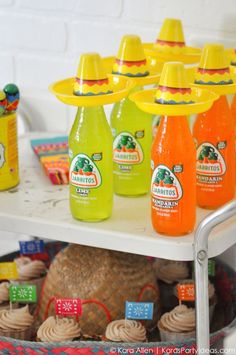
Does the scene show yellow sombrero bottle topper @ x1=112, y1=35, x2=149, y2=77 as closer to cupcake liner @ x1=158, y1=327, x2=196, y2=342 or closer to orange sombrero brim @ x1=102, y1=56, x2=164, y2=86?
orange sombrero brim @ x1=102, y1=56, x2=164, y2=86

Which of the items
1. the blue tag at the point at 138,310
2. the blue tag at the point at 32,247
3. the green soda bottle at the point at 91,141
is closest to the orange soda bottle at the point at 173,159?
the green soda bottle at the point at 91,141

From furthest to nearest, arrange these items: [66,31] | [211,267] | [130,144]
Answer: [66,31] < [211,267] < [130,144]

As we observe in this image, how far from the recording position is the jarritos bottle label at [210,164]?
4.94 feet

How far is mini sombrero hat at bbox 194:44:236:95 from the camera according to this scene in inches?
58.8

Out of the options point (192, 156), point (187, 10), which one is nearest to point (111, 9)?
point (187, 10)

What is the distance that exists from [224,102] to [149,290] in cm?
Result: 44

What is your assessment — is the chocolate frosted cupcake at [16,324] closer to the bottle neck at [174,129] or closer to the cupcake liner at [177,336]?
the cupcake liner at [177,336]

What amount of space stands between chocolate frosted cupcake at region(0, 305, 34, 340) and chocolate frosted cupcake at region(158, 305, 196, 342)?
283 mm

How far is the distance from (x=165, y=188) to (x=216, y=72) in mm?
275

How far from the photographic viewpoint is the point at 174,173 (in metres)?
1.39

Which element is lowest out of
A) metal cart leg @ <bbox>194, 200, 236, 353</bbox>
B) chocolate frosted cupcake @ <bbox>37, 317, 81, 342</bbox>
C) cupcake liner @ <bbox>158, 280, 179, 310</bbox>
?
cupcake liner @ <bbox>158, 280, 179, 310</bbox>

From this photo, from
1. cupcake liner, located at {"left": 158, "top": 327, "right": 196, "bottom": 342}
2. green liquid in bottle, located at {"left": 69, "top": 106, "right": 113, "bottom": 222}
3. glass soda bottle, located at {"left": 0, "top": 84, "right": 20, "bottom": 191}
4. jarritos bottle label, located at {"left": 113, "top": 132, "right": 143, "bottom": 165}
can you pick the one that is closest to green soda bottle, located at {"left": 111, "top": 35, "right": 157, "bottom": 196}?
jarritos bottle label, located at {"left": 113, "top": 132, "right": 143, "bottom": 165}

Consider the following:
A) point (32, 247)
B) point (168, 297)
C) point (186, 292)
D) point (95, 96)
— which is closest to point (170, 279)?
point (168, 297)

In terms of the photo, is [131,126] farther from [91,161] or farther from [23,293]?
[23,293]
